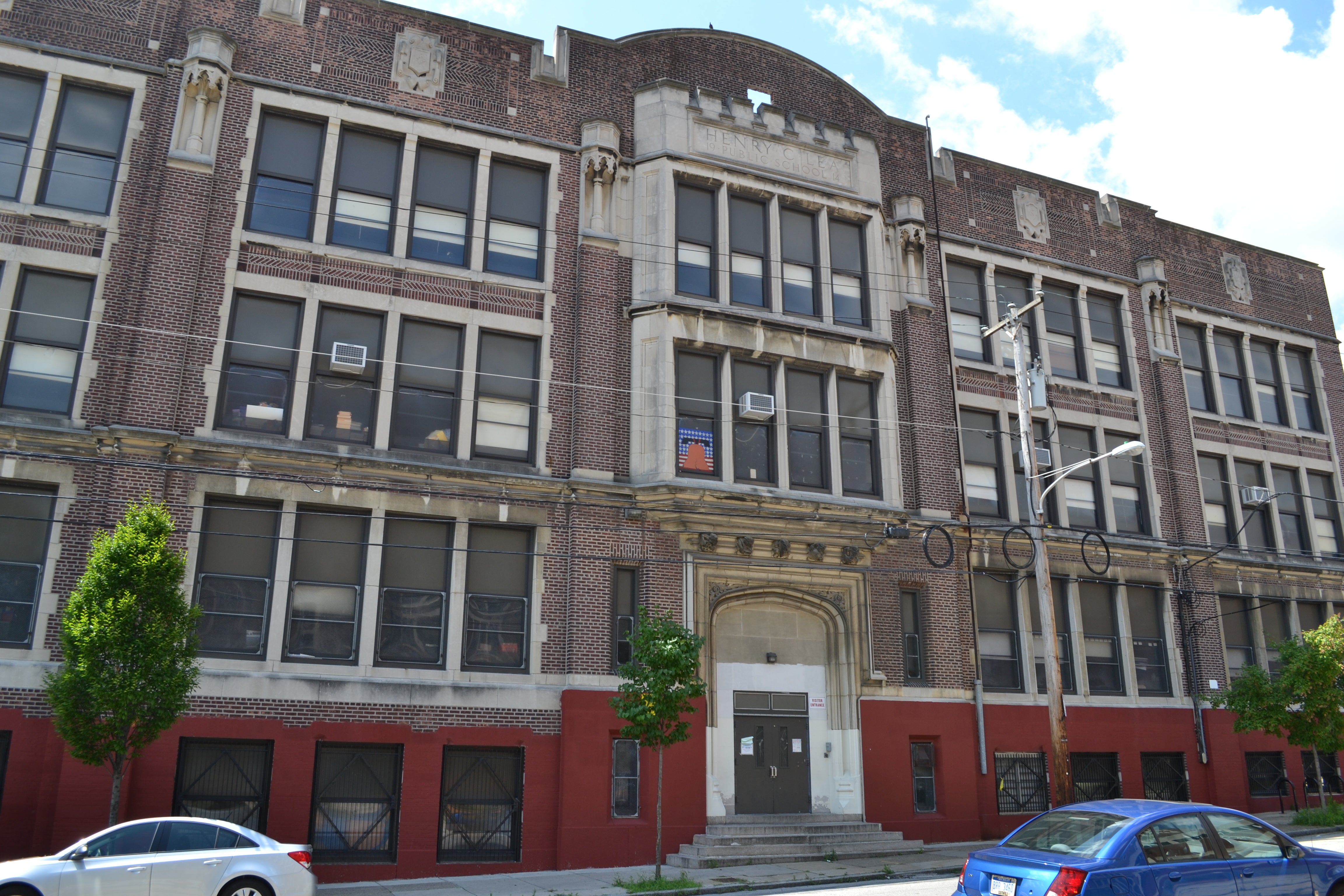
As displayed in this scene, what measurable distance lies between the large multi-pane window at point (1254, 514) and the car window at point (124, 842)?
25.4 meters

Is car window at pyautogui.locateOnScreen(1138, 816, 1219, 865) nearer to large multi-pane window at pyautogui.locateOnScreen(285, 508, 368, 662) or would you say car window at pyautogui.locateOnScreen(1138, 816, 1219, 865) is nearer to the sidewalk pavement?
the sidewalk pavement

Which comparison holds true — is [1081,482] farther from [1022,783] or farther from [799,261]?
[799,261]

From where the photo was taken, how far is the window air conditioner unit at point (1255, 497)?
84.9ft

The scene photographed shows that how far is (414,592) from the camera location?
17.8 m

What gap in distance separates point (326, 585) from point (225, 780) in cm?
347

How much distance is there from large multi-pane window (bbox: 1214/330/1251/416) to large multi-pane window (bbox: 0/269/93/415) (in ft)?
90.0

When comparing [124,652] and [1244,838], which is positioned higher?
[124,652]

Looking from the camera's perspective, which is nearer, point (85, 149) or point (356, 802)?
point (356, 802)

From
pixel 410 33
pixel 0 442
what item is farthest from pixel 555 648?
pixel 410 33

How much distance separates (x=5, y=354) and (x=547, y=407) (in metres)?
9.18

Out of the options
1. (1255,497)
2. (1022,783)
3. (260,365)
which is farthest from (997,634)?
(260,365)

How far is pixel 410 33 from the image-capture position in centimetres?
2012

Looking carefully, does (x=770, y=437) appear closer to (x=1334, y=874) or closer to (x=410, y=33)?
(x=410, y=33)

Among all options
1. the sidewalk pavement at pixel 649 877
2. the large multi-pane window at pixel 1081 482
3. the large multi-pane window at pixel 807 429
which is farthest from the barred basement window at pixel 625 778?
the large multi-pane window at pixel 1081 482
